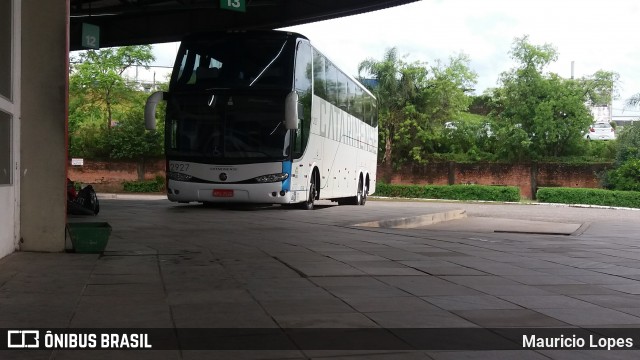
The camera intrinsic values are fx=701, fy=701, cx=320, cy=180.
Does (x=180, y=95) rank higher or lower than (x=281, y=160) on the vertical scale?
higher

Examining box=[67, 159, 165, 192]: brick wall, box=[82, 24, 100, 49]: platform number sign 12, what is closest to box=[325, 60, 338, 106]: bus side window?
box=[82, 24, 100, 49]: platform number sign 12

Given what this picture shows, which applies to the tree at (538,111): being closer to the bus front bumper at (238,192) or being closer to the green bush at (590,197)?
the green bush at (590,197)

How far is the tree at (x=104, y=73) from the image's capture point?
4706 centimetres

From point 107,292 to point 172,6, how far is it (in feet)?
66.8

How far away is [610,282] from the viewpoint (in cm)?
764

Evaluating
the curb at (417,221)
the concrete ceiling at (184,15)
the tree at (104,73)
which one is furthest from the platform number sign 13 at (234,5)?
the tree at (104,73)

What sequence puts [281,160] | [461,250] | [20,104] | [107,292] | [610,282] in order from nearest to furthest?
[107,292]
[610,282]
[20,104]
[461,250]
[281,160]

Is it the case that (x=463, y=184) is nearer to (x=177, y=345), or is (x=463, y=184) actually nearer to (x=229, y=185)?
(x=229, y=185)

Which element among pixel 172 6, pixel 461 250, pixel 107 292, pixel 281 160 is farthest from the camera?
pixel 172 6

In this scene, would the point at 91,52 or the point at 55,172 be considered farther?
the point at 91,52

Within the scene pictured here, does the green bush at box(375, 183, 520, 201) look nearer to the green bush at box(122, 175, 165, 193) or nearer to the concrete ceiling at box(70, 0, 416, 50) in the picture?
the green bush at box(122, 175, 165, 193)

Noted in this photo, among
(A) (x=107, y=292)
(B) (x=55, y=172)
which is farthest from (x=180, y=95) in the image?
(A) (x=107, y=292)

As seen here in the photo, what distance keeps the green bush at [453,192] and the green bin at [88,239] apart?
114ft

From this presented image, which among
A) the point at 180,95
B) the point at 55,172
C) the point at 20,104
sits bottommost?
the point at 55,172
